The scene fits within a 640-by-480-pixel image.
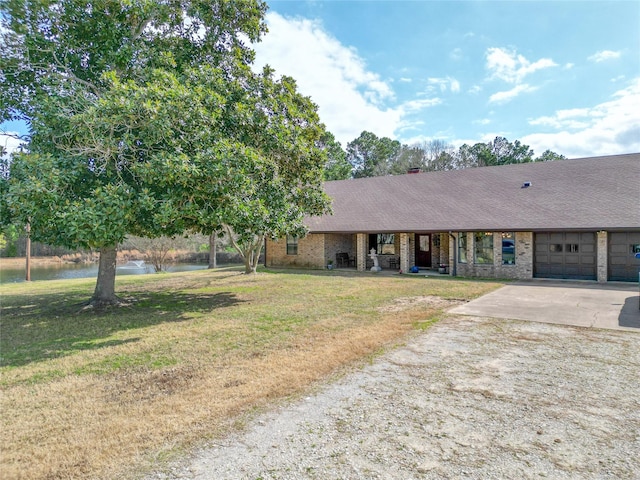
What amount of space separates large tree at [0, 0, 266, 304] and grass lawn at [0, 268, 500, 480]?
1.94 meters

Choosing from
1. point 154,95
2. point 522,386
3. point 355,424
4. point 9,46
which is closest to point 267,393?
point 355,424

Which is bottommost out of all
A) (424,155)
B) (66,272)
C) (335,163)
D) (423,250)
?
(66,272)

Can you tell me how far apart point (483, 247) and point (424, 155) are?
35985 millimetres

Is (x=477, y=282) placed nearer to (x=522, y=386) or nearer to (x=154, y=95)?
(x=522, y=386)

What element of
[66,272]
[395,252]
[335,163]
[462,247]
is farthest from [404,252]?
[66,272]

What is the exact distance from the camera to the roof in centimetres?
1438

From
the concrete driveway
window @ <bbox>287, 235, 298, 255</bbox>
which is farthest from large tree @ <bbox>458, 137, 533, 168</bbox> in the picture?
the concrete driveway

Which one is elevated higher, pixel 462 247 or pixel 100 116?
pixel 100 116

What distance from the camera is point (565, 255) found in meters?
14.9

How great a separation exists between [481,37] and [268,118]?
26.6 feet

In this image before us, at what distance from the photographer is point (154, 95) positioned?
7.35m

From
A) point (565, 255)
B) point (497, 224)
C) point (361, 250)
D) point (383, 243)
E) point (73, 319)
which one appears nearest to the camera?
point (73, 319)

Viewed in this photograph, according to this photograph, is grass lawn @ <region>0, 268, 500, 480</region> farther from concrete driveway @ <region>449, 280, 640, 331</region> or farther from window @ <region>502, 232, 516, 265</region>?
window @ <region>502, 232, 516, 265</region>

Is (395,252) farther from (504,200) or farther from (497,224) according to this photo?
(504,200)
